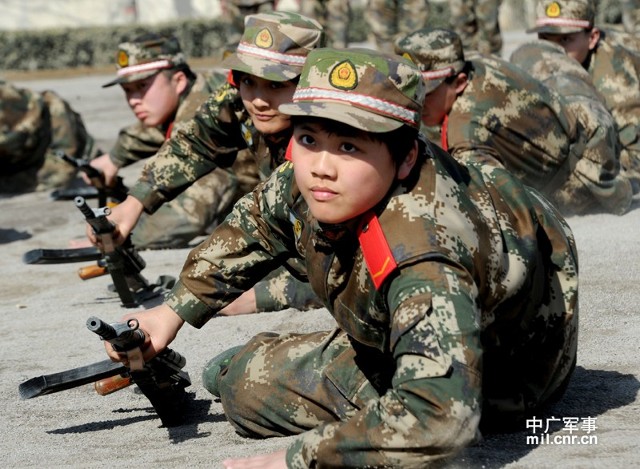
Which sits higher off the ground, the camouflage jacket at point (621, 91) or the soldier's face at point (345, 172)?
the soldier's face at point (345, 172)

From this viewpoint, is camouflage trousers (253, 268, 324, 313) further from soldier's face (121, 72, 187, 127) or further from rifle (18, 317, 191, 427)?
soldier's face (121, 72, 187, 127)

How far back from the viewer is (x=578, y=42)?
7922 millimetres

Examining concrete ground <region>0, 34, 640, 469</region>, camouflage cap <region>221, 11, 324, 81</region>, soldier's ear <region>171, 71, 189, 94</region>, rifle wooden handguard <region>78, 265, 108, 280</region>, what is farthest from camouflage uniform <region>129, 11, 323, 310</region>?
soldier's ear <region>171, 71, 189, 94</region>

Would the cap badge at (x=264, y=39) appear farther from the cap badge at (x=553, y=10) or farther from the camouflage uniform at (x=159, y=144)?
the cap badge at (x=553, y=10)

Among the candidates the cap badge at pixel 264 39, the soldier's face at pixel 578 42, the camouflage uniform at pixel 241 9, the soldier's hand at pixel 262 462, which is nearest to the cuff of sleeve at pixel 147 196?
the cap badge at pixel 264 39

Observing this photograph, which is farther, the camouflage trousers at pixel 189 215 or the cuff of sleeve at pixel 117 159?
the cuff of sleeve at pixel 117 159

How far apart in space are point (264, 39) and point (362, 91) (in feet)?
7.61

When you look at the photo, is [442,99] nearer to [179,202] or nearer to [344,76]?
[179,202]

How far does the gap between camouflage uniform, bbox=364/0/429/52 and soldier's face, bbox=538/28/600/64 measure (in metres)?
3.96

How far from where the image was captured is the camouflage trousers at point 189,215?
7.07 metres

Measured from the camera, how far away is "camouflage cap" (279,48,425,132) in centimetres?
276

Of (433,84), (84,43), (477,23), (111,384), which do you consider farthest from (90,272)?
(84,43)

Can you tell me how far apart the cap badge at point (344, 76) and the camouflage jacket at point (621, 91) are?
17.7 ft

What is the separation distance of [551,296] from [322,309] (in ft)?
6.30
